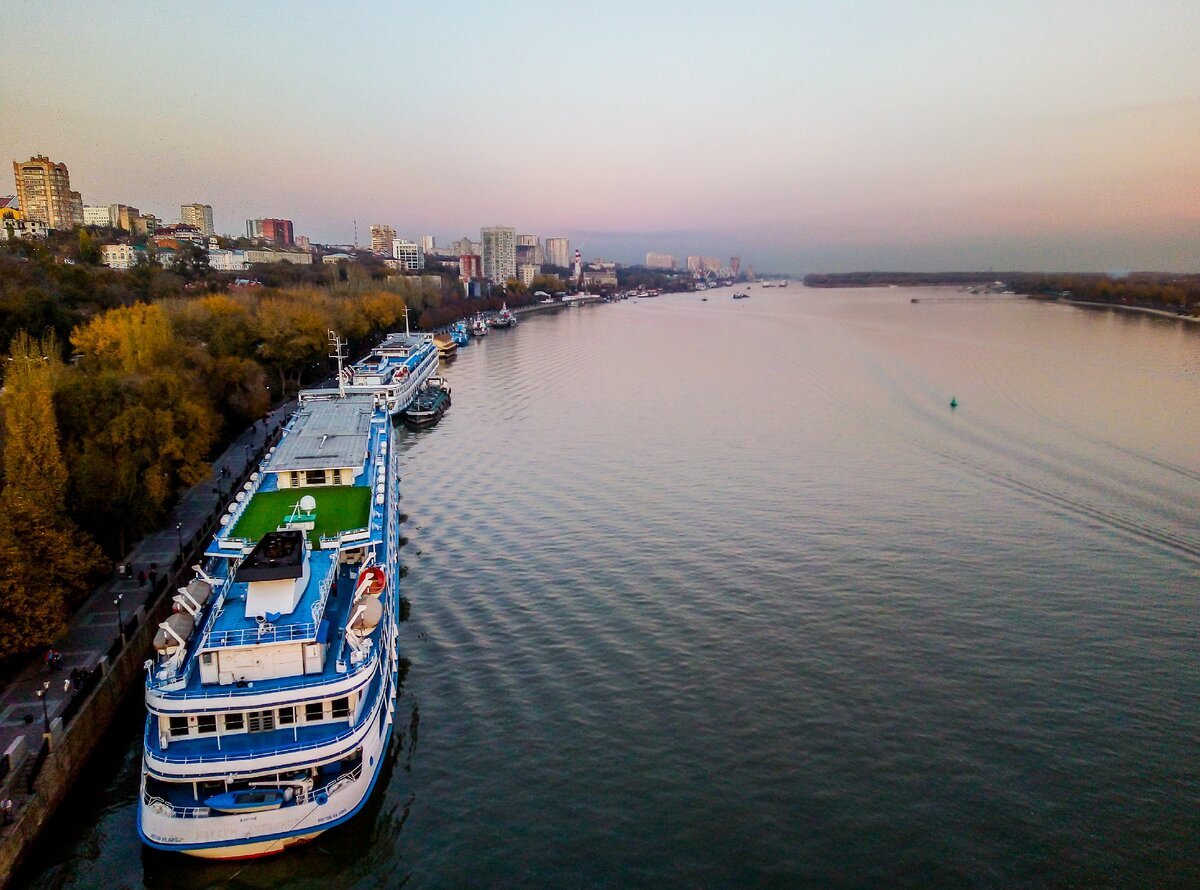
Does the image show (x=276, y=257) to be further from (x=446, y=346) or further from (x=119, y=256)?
(x=446, y=346)

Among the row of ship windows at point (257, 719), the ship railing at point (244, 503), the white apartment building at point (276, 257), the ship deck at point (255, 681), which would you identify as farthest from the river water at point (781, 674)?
the white apartment building at point (276, 257)

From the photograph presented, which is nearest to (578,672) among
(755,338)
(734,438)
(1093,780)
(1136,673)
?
(1093,780)

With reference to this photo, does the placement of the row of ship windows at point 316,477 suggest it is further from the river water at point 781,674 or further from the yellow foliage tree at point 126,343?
the yellow foliage tree at point 126,343

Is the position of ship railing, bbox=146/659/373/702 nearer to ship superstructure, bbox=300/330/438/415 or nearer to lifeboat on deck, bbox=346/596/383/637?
lifeboat on deck, bbox=346/596/383/637

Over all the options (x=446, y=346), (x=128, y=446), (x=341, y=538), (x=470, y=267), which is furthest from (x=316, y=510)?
(x=470, y=267)

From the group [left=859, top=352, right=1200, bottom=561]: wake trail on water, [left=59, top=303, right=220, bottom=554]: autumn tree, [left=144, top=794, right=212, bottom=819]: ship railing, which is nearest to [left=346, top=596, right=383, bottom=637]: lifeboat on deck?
[left=144, top=794, right=212, bottom=819]: ship railing

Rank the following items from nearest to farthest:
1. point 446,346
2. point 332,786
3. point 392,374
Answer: point 332,786, point 392,374, point 446,346
